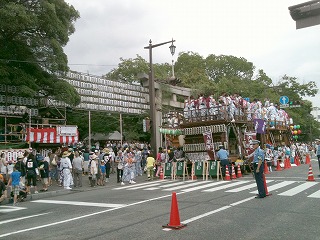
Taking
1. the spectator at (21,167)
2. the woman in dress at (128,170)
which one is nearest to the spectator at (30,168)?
the spectator at (21,167)

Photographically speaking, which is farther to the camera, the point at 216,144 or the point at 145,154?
the point at 145,154

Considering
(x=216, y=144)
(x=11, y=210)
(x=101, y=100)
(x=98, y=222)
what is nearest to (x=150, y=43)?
(x=101, y=100)

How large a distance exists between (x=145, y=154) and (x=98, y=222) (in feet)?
55.4

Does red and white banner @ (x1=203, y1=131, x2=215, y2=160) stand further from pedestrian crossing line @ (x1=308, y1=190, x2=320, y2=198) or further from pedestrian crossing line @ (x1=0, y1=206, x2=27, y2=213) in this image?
pedestrian crossing line @ (x1=0, y1=206, x2=27, y2=213)

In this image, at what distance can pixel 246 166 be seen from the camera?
21.1 m

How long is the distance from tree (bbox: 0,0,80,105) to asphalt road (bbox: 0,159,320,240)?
11.1 meters

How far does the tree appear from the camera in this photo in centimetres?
2117

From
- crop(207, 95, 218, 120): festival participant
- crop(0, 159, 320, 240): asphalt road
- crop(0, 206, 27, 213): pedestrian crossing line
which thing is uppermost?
crop(207, 95, 218, 120): festival participant

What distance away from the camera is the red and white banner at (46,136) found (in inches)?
851

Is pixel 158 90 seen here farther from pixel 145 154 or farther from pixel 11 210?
pixel 11 210

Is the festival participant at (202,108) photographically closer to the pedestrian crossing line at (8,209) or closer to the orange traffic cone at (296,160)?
the orange traffic cone at (296,160)

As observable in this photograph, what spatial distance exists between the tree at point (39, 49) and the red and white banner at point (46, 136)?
2284 millimetres

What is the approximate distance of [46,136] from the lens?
73.3ft

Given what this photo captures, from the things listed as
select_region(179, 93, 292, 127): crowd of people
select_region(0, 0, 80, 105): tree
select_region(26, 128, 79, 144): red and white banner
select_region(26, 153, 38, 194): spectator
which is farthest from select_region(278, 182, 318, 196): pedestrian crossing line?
select_region(0, 0, 80, 105): tree
